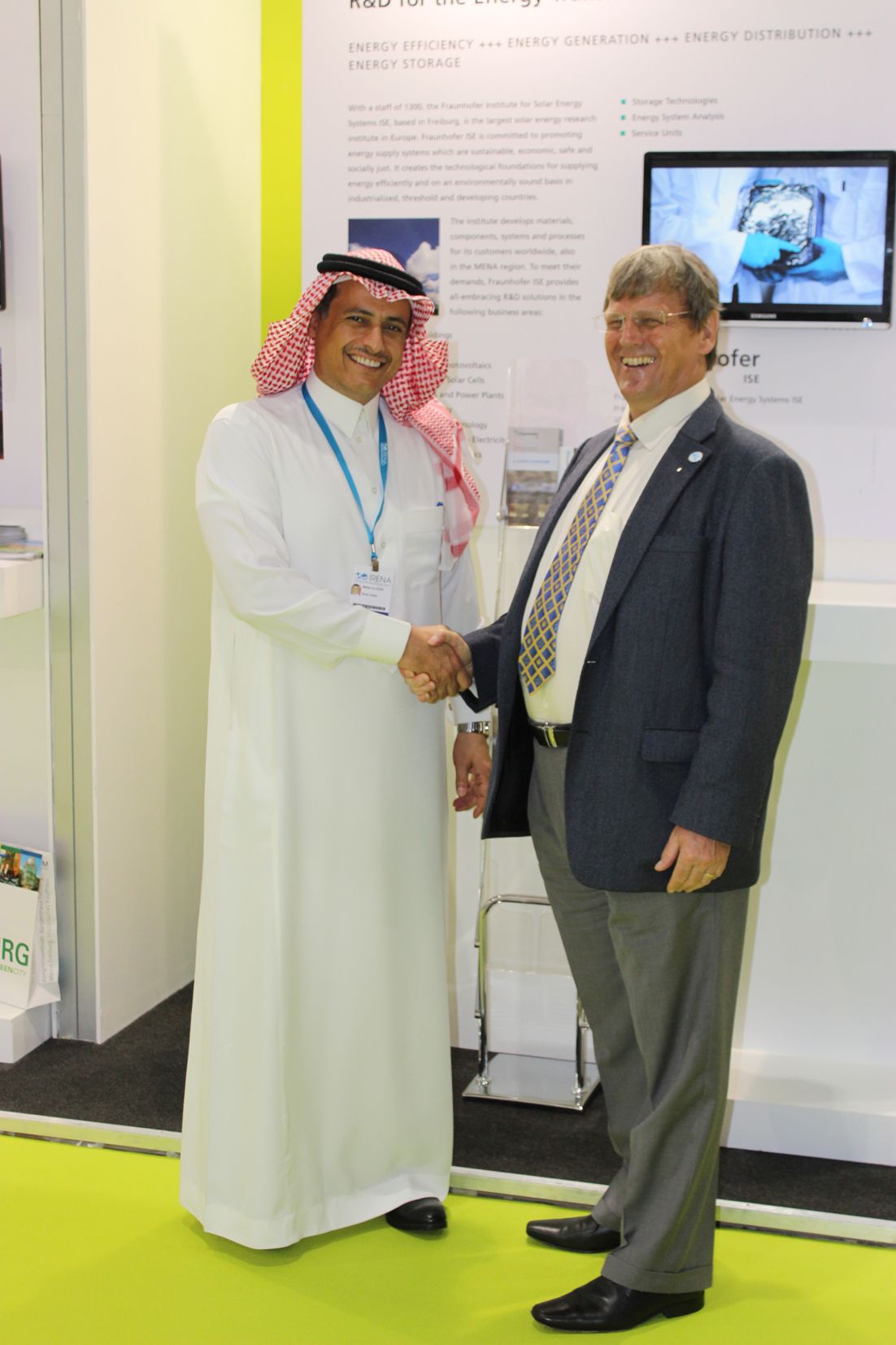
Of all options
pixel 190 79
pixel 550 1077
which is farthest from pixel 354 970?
pixel 190 79

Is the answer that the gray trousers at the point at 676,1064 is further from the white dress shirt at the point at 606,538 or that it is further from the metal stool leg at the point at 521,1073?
the metal stool leg at the point at 521,1073

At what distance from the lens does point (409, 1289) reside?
2645 millimetres

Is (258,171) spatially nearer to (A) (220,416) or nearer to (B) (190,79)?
(B) (190,79)

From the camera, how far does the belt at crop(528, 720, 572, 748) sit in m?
2.53

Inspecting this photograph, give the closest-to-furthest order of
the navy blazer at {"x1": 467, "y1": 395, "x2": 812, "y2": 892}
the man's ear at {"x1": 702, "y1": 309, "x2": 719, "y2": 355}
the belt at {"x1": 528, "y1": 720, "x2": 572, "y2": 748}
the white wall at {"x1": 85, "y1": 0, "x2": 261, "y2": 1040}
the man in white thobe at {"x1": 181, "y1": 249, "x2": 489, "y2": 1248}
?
1. the navy blazer at {"x1": 467, "y1": 395, "x2": 812, "y2": 892}
2. the man's ear at {"x1": 702, "y1": 309, "x2": 719, "y2": 355}
3. the belt at {"x1": 528, "y1": 720, "x2": 572, "y2": 748}
4. the man in white thobe at {"x1": 181, "y1": 249, "x2": 489, "y2": 1248}
5. the white wall at {"x1": 85, "y1": 0, "x2": 261, "y2": 1040}

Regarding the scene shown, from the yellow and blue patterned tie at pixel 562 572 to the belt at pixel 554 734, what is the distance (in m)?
0.07

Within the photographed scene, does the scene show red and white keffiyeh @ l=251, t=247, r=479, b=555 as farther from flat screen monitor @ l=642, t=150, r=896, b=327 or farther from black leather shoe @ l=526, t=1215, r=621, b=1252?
black leather shoe @ l=526, t=1215, r=621, b=1252

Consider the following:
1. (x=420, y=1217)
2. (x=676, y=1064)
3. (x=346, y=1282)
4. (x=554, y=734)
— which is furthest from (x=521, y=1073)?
(x=554, y=734)

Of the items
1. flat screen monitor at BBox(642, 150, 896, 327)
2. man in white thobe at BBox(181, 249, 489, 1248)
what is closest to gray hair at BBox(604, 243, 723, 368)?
man in white thobe at BBox(181, 249, 489, 1248)

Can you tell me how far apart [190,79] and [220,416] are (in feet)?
5.74

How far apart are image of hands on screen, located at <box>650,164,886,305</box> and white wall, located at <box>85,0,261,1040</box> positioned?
4.37 feet

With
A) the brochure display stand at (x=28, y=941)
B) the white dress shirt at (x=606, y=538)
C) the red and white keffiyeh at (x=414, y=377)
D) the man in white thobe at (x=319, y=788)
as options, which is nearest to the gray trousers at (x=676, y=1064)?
the white dress shirt at (x=606, y=538)

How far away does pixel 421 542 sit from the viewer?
2.83m

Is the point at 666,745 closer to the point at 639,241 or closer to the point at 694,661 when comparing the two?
the point at 694,661
